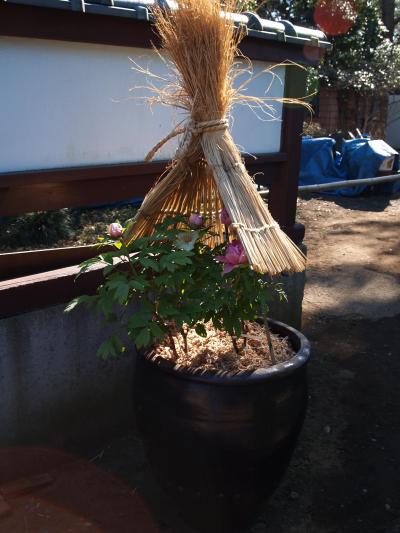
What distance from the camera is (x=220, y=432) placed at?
2.12 m

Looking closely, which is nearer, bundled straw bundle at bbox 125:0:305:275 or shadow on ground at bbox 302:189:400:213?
bundled straw bundle at bbox 125:0:305:275

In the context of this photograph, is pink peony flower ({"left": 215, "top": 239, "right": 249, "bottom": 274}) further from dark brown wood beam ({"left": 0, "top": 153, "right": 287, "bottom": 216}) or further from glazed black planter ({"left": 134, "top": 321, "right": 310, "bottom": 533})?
dark brown wood beam ({"left": 0, "top": 153, "right": 287, "bottom": 216})

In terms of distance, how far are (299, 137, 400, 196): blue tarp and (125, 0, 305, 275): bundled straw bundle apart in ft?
27.1

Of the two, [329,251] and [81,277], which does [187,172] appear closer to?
[81,277]

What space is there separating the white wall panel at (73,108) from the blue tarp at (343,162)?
765cm

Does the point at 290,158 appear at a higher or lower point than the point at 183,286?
higher

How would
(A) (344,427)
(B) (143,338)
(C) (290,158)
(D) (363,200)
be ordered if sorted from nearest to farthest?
1. (B) (143,338)
2. (A) (344,427)
3. (C) (290,158)
4. (D) (363,200)

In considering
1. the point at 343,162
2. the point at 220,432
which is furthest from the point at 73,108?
the point at 343,162

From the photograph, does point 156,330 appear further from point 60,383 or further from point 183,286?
point 60,383

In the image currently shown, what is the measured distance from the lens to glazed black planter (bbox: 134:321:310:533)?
2123 mm

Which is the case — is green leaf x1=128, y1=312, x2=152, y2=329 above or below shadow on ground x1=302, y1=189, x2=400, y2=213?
above

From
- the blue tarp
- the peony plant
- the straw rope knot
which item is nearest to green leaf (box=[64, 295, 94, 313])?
the peony plant

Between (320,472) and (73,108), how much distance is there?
2104 mm

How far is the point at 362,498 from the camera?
8.71ft
